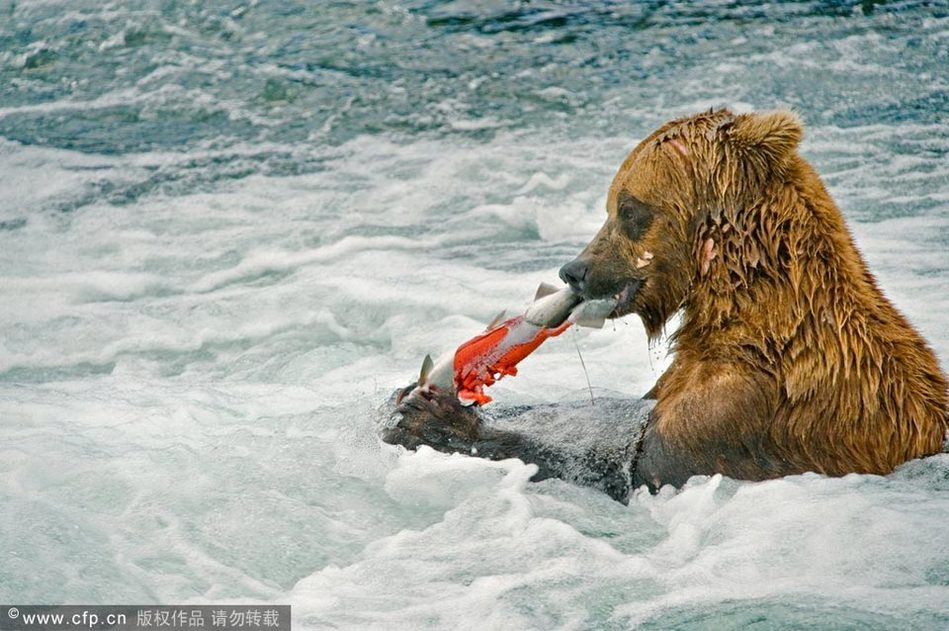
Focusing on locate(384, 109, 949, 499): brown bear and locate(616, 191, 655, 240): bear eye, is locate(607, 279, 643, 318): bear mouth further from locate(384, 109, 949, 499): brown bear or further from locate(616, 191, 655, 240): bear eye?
locate(616, 191, 655, 240): bear eye

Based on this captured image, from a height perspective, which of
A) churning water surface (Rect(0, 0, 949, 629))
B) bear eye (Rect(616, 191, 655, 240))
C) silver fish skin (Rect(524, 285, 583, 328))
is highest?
bear eye (Rect(616, 191, 655, 240))

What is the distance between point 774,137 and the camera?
4691 mm

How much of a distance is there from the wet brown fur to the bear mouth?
0.16 meters

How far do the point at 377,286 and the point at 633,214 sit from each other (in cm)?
346

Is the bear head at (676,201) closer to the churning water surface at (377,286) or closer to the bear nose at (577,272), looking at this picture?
the bear nose at (577,272)

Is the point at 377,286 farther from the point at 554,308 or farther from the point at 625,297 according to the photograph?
the point at 625,297

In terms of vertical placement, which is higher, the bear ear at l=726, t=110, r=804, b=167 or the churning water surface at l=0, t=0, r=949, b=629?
the bear ear at l=726, t=110, r=804, b=167

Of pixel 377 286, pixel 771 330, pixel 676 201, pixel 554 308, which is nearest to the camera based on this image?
pixel 771 330

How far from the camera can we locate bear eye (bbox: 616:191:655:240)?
4.94 m

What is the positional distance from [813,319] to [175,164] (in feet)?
22.9

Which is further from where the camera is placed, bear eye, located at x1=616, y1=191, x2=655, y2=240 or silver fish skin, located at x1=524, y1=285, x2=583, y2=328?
silver fish skin, located at x1=524, y1=285, x2=583, y2=328

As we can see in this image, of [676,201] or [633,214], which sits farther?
[633,214]

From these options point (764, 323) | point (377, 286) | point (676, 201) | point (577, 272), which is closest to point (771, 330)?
point (764, 323)

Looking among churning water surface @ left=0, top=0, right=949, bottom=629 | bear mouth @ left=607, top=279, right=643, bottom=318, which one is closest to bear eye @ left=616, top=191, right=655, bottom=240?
bear mouth @ left=607, top=279, right=643, bottom=318
